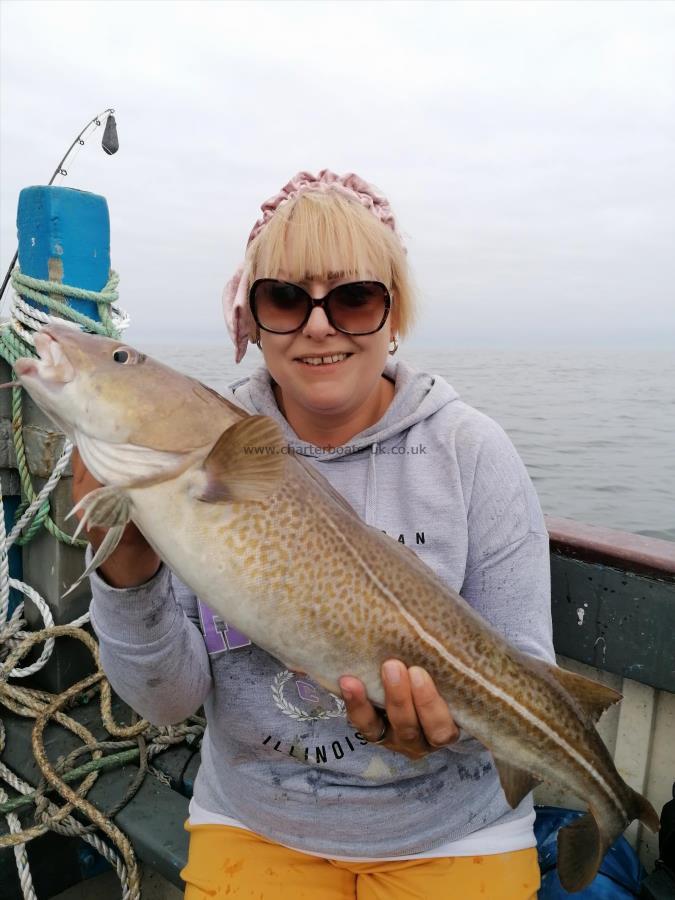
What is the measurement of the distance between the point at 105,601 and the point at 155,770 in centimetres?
171

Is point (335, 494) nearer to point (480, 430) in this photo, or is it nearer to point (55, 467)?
point (480, 430)

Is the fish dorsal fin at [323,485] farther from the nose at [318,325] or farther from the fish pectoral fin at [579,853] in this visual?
the fish pectoral fin at [579,853]

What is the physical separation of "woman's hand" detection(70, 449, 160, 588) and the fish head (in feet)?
0.43

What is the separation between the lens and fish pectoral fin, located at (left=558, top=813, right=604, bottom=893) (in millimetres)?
2023

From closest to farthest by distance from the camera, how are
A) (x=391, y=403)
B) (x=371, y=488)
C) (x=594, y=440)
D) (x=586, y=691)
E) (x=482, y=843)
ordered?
1. (x=586, y=691)
2. (x=482, y=843)
3. (x=371, y=488)
4. (x=391, y=403)
5. (x=594, y=440)

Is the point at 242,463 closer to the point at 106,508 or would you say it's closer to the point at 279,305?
the point at 106,508

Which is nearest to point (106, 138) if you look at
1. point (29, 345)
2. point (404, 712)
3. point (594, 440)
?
point (29, 345)

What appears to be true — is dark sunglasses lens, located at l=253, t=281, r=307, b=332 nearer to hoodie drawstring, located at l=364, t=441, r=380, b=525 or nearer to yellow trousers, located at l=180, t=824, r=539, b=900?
hoodie drawstring, located at l=364, t=441, r=380, b=525

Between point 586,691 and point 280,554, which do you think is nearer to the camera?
point 280,554

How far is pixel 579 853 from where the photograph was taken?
6.74 ft

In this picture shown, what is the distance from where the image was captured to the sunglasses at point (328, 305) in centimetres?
227

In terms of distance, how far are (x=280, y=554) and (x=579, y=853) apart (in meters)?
1.37

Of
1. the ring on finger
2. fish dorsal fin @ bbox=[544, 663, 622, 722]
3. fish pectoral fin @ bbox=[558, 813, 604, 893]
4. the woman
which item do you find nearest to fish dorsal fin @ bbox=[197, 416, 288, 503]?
the woman

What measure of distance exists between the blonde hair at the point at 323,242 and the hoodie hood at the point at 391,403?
0.40m
